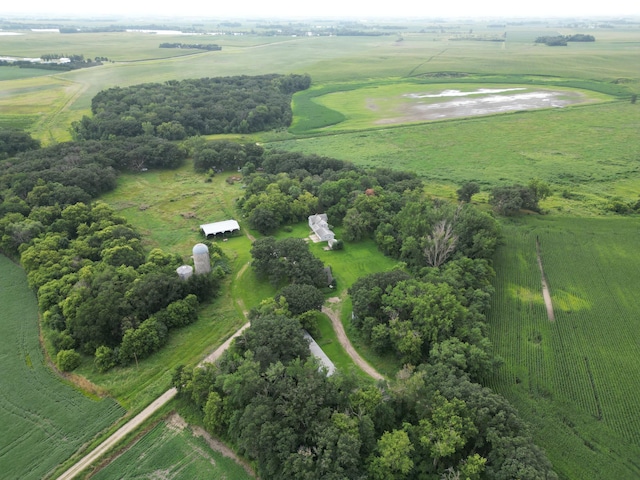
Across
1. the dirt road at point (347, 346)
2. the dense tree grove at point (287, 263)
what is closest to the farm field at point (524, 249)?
the dirt road at point (347, 346)

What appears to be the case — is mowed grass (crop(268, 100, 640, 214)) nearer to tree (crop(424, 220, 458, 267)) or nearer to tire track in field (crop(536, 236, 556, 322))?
tire track in field (crop(536, 236, 556, 322))

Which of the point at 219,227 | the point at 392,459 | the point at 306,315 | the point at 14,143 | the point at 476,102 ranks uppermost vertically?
the point at 392,459

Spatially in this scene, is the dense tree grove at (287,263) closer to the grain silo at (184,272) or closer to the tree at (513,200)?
the grain silo at (184,272)

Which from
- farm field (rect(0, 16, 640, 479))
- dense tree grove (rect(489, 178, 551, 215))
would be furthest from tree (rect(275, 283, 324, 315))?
dense tree grove (rect(489, 178, 551, 215))

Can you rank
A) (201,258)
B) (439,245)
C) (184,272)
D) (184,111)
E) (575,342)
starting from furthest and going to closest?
(184,111), (439,245), (201,258), (184,272), (575,342)

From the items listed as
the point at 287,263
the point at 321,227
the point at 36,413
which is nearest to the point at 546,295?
the point at 287,263

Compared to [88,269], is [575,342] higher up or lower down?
lower down

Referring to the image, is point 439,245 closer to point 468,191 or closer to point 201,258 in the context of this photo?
point 468,191
